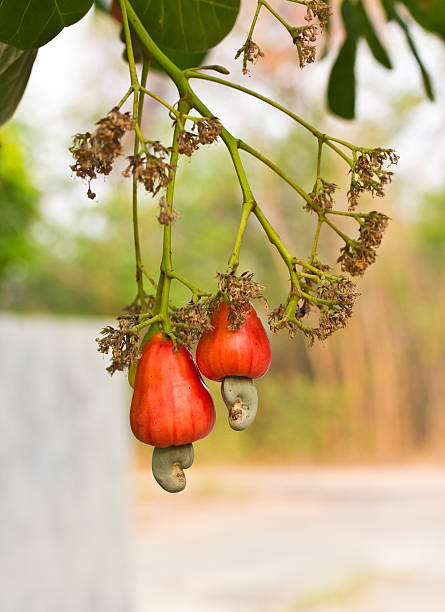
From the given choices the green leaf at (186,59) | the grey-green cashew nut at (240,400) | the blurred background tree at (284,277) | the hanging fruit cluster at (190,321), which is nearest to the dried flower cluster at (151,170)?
the hanging fruit cluster at (190,321)

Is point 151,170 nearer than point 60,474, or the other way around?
point 151,170

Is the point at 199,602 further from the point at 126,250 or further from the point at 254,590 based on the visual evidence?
the point at 126,250

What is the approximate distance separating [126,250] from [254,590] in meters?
4.04

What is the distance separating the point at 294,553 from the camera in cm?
587

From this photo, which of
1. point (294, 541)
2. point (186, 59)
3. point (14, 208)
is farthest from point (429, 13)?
point (294, 541)

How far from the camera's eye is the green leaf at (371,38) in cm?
102

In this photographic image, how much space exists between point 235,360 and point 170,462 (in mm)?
62

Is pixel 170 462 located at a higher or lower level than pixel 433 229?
lower

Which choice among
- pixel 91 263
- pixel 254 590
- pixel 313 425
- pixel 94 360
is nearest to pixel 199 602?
pixel 254 590

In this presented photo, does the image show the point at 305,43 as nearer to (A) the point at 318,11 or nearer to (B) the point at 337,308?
(A) the point at 318,11

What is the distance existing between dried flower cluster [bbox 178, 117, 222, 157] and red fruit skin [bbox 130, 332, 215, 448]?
101 millimetres

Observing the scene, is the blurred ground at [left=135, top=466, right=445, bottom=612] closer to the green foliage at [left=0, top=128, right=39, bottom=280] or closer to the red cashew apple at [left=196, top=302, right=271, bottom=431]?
the green foliage at [left=0, top=128, right=39, bottom=280]

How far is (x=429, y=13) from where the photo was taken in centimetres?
102

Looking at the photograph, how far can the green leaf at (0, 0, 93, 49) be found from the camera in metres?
0.51
